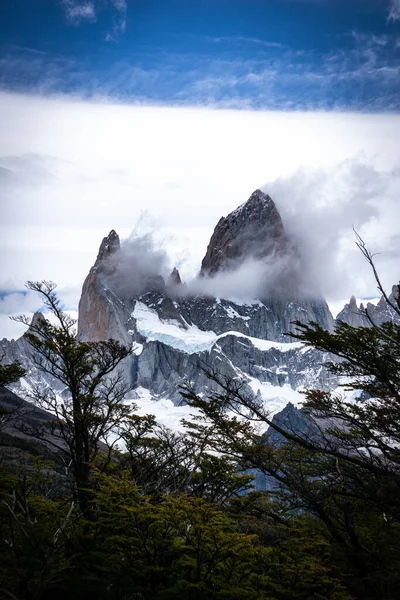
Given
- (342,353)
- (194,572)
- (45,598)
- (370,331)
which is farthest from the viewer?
(342,353)

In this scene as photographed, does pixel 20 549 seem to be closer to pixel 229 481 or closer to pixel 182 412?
pixel 229 481

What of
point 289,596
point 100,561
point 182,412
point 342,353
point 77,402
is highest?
point 182,412

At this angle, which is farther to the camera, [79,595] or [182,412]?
[182,412]

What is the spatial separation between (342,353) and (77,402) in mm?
8675

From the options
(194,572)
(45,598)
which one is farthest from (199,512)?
(45,598)

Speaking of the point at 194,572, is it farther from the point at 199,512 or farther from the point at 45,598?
the point at 45,598

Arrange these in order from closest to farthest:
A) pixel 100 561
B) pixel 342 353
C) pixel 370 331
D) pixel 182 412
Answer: pixel 100 561 < pixel 370 331 < pixel 342 353 < pixel 182 412

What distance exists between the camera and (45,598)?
7.93 m

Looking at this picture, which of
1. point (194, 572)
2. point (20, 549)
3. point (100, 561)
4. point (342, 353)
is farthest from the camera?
point (342, 353)

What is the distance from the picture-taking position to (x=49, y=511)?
11.5m

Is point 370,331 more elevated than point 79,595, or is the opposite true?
point 370,331

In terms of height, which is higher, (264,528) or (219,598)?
(264,528)

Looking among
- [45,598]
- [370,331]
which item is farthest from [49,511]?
[370,331]

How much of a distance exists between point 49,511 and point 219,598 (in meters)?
5.61
